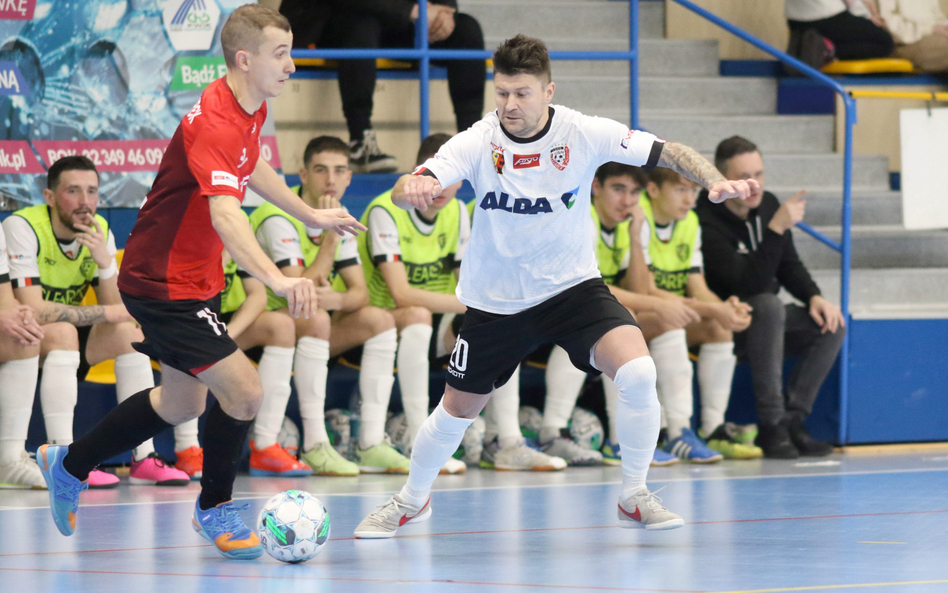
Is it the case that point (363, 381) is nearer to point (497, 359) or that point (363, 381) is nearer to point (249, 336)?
point (249, 336)

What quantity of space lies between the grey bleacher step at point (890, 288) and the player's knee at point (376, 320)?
337 cm

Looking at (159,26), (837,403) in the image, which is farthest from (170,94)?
(837,403)

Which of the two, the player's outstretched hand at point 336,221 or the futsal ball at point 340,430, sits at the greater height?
the player's outstretched hand at point 336,221

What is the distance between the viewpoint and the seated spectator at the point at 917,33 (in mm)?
10781

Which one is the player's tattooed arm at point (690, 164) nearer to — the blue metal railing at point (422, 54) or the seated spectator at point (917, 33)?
the blue metal railing at point (422, 54)

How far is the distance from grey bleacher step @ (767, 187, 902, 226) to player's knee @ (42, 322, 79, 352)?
5358mm

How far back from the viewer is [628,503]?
486 centimetres

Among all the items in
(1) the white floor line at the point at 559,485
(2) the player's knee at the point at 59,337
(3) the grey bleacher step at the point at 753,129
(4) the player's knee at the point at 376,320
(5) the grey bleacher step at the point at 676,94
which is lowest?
(1) the white floor line at the point at 559,485

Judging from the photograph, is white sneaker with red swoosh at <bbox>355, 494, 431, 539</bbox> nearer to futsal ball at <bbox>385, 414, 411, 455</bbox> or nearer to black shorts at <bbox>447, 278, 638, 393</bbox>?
black shorts at <bbox>447, 278, 638, 393</bbox>

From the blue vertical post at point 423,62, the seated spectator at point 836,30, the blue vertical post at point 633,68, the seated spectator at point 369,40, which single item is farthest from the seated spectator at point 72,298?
the seated spectator at point 836,30

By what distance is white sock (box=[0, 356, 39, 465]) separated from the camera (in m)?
6.49

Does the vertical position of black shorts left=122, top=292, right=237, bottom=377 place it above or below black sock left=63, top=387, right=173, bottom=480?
above

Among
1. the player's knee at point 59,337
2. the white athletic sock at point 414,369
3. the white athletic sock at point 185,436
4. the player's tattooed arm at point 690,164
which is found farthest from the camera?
the white athletic sock at point 414,369

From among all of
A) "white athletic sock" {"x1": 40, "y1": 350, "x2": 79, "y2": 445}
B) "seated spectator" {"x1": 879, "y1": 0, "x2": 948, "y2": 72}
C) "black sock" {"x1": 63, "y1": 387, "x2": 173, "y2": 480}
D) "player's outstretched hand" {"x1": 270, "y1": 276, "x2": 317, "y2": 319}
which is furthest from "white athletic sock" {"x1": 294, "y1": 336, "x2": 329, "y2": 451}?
"seated spectator" {"x1": 879, "y1": 0, "x2": 948, "y2": 72}
